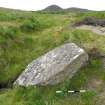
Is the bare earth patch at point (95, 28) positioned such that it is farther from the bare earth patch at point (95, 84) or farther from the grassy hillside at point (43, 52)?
the bare earth patch at point (95, 84)

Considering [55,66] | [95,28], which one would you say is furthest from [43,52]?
[95,28]

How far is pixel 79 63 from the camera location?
52.6ft

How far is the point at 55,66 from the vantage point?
1589 centimetres

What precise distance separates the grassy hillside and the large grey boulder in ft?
0.99

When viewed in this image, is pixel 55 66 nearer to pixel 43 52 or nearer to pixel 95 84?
pixel 95 84

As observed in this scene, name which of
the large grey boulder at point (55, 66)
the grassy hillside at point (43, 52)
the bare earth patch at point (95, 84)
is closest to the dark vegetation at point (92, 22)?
the grassy hillside at point (43, 52)

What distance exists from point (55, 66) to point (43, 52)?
266 cm

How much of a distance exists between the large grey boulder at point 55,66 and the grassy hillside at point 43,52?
0.99ft

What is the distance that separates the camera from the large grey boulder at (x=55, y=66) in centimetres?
1545

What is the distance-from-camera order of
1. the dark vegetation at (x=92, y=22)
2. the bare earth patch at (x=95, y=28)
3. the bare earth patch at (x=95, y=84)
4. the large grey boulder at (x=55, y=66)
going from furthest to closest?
1. the dark vegetation at (x=92, y=22)
2. the bare earth patch at (x=95, y=28)
3. the large grey boulder at (x=55, y=66)
4. the bare earth patch at (x=95, y=84)

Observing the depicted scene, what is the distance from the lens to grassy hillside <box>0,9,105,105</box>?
1480 centimetres

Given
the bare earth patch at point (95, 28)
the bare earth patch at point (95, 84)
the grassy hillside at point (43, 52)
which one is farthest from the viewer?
the bare earth patch at point (95, 28)

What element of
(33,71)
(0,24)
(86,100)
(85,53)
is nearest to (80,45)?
(85,53)

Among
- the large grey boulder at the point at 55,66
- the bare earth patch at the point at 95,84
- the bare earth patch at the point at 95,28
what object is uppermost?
the bare earth patch at the point at 95,28
